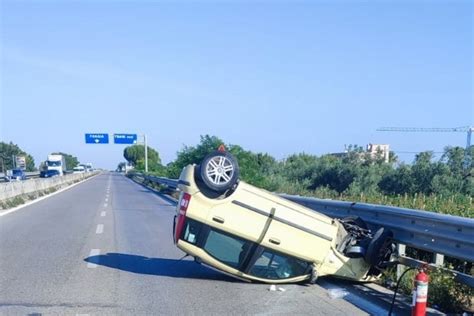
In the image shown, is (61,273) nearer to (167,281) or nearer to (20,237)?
(167,281)

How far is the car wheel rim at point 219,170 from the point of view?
6590 millimetres

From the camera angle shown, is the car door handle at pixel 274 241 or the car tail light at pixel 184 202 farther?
the car tail light at pixel 184 202

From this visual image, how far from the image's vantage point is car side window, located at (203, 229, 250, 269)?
262 inches

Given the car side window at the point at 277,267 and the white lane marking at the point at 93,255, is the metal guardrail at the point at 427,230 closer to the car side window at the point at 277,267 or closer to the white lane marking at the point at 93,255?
the car side window at the point at 277,267

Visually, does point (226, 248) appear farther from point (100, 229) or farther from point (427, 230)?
point (100, 229)

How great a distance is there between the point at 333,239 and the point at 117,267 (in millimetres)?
3503

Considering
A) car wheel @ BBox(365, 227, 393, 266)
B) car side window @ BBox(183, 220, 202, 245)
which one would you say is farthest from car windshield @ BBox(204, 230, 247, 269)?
car wheel @ BBox(365, 227, 393, 266)

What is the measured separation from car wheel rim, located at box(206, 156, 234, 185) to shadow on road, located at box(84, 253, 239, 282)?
156 cm

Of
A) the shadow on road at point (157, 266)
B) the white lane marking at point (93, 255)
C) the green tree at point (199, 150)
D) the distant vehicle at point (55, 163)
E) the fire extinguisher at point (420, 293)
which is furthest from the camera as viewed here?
the distant vehicle at point (55, 163)

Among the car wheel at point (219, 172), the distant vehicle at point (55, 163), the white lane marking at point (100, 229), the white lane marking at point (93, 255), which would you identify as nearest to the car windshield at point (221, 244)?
the car wheel at point (219, 172)

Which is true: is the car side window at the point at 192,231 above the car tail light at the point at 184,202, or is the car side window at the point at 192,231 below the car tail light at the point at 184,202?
below

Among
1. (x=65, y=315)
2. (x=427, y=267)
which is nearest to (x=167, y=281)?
(x=65, y=315)

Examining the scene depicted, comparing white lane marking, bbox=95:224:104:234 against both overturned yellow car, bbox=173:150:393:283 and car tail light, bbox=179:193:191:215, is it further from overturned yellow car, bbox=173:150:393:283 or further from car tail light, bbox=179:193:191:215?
car tail light, bbox=179:193:191:215

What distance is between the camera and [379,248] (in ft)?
22.1
